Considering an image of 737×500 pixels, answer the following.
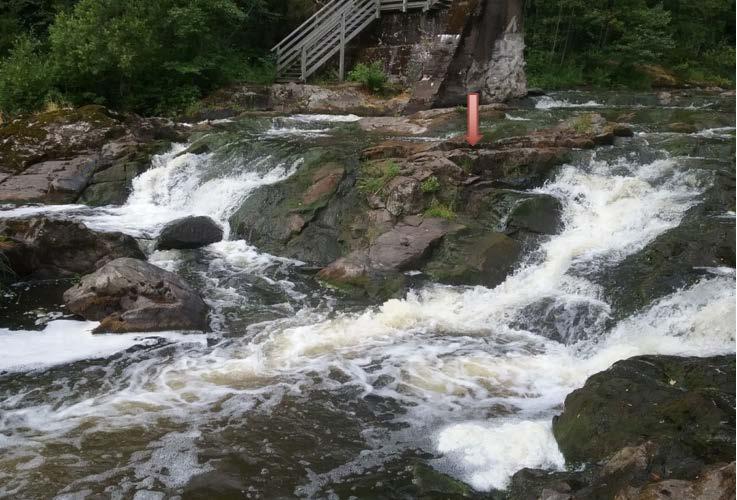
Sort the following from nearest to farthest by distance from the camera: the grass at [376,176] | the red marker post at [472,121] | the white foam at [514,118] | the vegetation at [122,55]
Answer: the grass at [376,176]
the red marker post at [472,121]
the white foam at [514,118]
the vegetation at [122,55]

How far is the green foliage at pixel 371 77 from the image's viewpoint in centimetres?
1873

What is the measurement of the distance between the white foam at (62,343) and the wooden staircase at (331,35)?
13.8 meters

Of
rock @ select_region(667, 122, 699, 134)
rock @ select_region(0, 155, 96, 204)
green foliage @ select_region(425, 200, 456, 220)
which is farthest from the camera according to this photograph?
rock @ select_region(667, 122, 699, 134)

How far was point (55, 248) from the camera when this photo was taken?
30.8ft

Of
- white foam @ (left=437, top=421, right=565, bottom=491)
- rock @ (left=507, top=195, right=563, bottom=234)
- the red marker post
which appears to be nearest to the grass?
the red marker post

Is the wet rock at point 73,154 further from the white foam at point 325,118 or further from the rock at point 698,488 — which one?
the rock at point 698,488

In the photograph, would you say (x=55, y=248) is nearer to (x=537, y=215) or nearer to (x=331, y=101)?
(x=537, y=215)

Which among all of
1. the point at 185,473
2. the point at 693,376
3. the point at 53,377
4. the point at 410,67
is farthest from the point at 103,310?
the point at 410,67

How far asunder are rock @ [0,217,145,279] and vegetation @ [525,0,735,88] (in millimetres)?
18155

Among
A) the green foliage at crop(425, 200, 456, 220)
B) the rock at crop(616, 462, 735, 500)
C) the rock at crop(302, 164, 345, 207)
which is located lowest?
the rock at crop(616, 462, 735, 500)

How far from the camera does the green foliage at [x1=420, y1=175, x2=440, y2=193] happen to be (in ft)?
33.3

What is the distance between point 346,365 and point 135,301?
113 inches

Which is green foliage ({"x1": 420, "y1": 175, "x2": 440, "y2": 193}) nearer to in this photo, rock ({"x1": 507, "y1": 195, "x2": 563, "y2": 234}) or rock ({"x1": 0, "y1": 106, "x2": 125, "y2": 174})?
rock ({"x1": 507, "y1": 195, "x2": 563, "y2": 234})

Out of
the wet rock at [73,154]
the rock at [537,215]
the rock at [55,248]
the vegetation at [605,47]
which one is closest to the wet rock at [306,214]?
the rock at [55,248]
